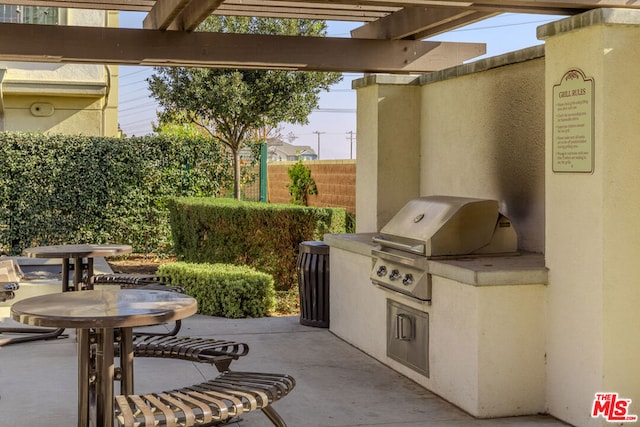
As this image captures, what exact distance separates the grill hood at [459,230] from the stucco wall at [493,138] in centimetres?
34

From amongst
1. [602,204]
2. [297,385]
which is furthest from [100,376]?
[602,204]

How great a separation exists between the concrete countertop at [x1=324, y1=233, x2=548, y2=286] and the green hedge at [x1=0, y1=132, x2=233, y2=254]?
9265 mm

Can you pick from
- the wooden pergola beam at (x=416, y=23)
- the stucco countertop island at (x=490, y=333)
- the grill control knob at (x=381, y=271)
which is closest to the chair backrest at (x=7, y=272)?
the grill control knob at (x=381, y=271)

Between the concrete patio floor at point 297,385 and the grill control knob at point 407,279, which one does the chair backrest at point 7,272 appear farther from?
the grill control knob at point 407,279

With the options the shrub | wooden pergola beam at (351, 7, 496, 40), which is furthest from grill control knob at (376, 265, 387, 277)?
the shrub

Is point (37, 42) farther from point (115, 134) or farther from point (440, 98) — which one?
point (115, 134)

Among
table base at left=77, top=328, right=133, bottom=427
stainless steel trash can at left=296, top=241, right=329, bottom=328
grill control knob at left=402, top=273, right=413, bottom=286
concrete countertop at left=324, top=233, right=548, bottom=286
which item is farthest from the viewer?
stainless steel trash can at left=296, top=241, right=329, bottom=328

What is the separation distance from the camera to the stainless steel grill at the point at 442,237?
612cm

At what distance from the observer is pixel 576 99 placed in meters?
5.32

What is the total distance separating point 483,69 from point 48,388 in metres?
4.20

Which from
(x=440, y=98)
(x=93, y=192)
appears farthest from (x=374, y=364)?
(x=93, y=192)

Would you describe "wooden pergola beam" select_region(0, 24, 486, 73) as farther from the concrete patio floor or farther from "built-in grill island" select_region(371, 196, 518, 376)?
the concrete patio floor

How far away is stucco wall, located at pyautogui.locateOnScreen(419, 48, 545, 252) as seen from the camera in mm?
6426

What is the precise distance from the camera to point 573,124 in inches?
211
